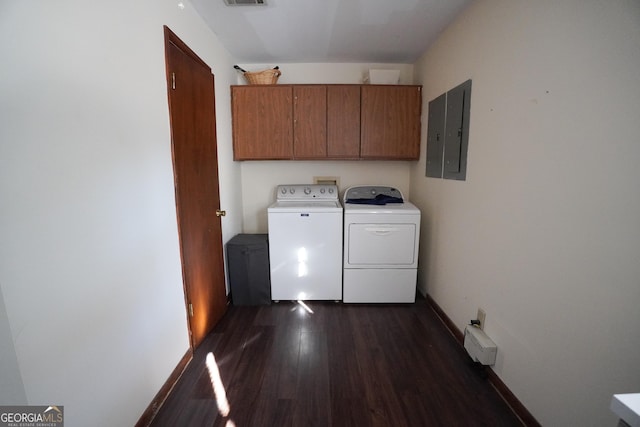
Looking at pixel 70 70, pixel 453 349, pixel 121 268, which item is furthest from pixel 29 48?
pixel 453 349

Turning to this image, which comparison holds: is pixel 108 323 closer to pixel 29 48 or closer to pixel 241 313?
pixel 29 48

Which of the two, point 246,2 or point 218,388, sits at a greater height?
point 246,2

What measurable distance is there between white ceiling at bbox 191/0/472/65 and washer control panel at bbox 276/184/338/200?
1313 mm

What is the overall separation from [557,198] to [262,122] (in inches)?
90.8

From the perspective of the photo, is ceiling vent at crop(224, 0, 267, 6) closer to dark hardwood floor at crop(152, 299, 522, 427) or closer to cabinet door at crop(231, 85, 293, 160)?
cabinet door at crop(231, 85, 293, 160)

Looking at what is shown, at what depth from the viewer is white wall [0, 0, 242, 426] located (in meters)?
0.70

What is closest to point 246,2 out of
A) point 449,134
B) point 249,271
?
point 449,134

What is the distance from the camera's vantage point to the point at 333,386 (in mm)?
1452

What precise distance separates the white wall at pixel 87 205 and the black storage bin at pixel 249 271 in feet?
2.79

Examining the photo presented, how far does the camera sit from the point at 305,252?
91.2 inches

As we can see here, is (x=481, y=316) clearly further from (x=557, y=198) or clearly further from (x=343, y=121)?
(x=343, y=121)

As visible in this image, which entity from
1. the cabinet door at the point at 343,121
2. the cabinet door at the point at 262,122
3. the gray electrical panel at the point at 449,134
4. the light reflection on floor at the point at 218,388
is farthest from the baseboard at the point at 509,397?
the cabinet door at the point at 262,122

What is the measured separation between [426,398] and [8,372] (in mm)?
1713

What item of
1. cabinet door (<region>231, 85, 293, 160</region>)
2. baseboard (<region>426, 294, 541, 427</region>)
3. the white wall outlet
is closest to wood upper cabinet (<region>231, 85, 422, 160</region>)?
cabinet door (<region>231, 85, 293, 160</region>)
